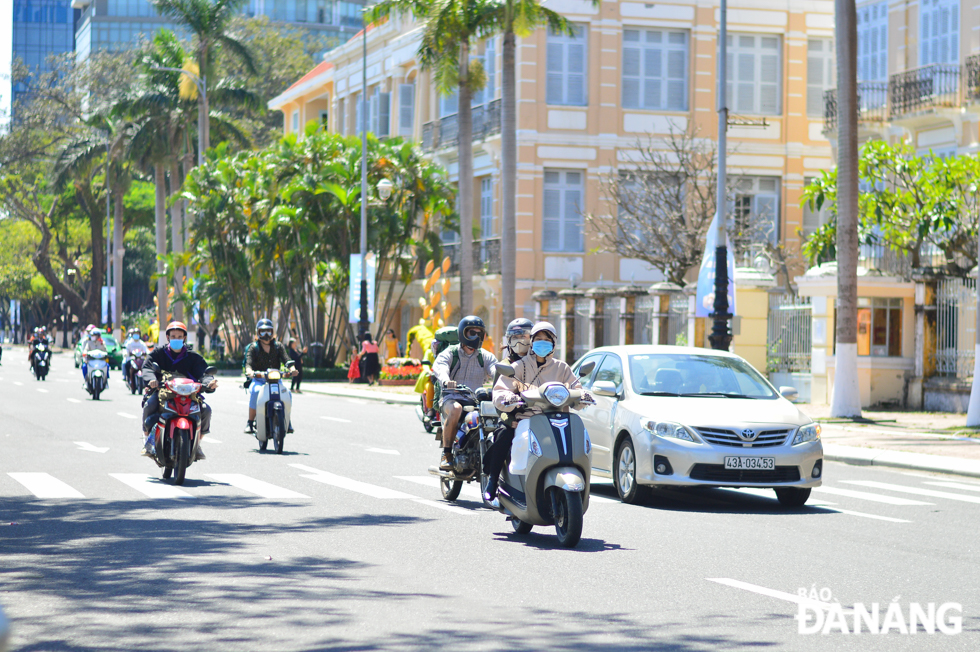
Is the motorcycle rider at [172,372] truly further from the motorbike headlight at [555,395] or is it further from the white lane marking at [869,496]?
the white lane marking at [869,496]

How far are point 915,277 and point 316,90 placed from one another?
40806 mm

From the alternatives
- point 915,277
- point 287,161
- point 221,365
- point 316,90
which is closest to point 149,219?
point 316,90

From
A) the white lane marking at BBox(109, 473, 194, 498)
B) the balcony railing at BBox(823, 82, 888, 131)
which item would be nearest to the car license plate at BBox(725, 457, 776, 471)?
the white lane marking at BBox(109, 473, 194, 498)

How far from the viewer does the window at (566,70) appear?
44156 mm

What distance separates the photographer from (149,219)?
92125 millimetres

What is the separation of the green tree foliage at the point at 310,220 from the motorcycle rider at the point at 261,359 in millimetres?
26511

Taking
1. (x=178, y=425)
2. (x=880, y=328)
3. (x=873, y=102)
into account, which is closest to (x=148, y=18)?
(x=873, y=102)

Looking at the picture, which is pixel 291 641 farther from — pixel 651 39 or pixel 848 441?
pixel 651 39

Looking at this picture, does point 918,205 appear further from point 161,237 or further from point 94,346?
point 161,237

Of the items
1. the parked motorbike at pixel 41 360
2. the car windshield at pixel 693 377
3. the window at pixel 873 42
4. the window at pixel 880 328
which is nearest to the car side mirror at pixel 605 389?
the car windshield at pixel 693 377

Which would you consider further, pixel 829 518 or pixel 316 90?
pixel 316 90

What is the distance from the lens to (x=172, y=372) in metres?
15.2

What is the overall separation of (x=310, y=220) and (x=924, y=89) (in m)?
21.4

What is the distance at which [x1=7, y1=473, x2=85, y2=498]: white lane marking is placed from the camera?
13578 millimetres
